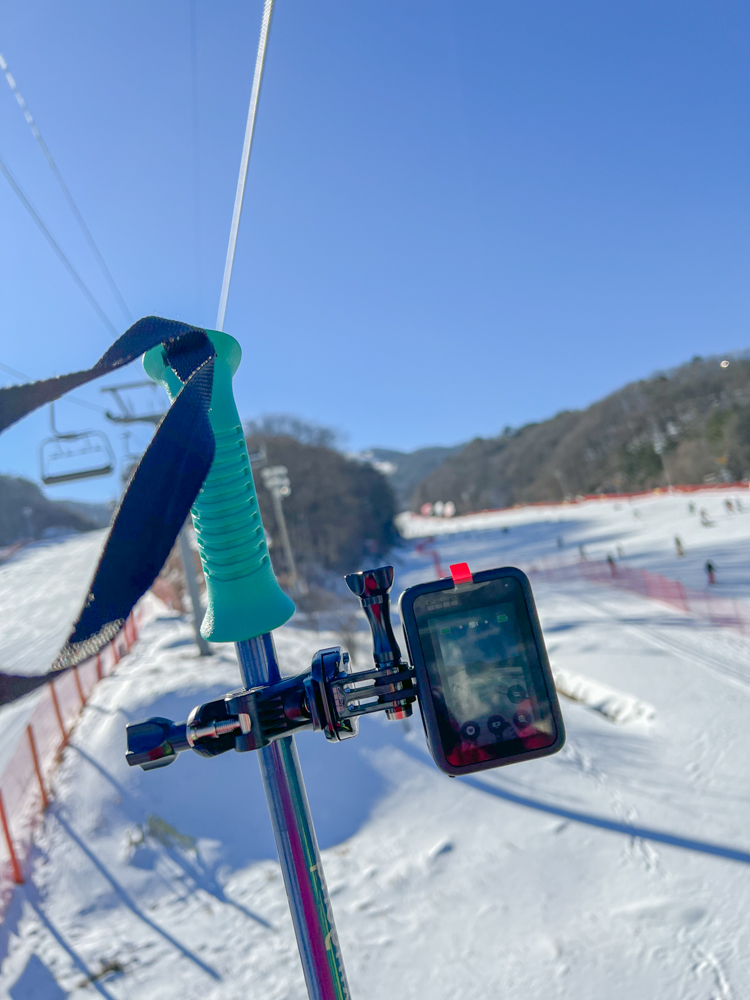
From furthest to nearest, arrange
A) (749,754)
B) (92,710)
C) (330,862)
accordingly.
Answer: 1. (92,710)
2. (749,754)
3. (330,862)

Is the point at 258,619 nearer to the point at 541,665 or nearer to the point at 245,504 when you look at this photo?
the point at 245,504

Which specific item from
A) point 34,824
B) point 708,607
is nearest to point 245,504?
point 34,824

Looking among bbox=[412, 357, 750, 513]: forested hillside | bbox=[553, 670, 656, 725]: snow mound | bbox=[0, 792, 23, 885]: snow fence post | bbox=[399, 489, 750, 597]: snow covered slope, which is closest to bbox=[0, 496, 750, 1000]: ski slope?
bbox=[553, 670, 656, 725]: snow mound

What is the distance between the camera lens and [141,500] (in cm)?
90

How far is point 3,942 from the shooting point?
6.75 meters

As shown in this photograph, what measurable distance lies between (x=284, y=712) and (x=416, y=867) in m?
7.42

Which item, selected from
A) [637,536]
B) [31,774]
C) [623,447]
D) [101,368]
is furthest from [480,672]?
[623,447]

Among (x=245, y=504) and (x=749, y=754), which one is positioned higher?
(x=245, y=504)

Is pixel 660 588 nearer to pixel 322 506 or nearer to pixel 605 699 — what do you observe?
pixel 605 699

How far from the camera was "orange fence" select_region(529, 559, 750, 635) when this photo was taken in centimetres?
1850

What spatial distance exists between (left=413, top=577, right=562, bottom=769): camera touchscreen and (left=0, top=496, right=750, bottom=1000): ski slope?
18.7 feet

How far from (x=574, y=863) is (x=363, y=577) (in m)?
7.41

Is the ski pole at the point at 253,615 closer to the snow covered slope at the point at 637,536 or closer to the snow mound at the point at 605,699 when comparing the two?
the snow mound at the point at 605,699

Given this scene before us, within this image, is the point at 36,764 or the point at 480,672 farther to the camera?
the point at 36,764
